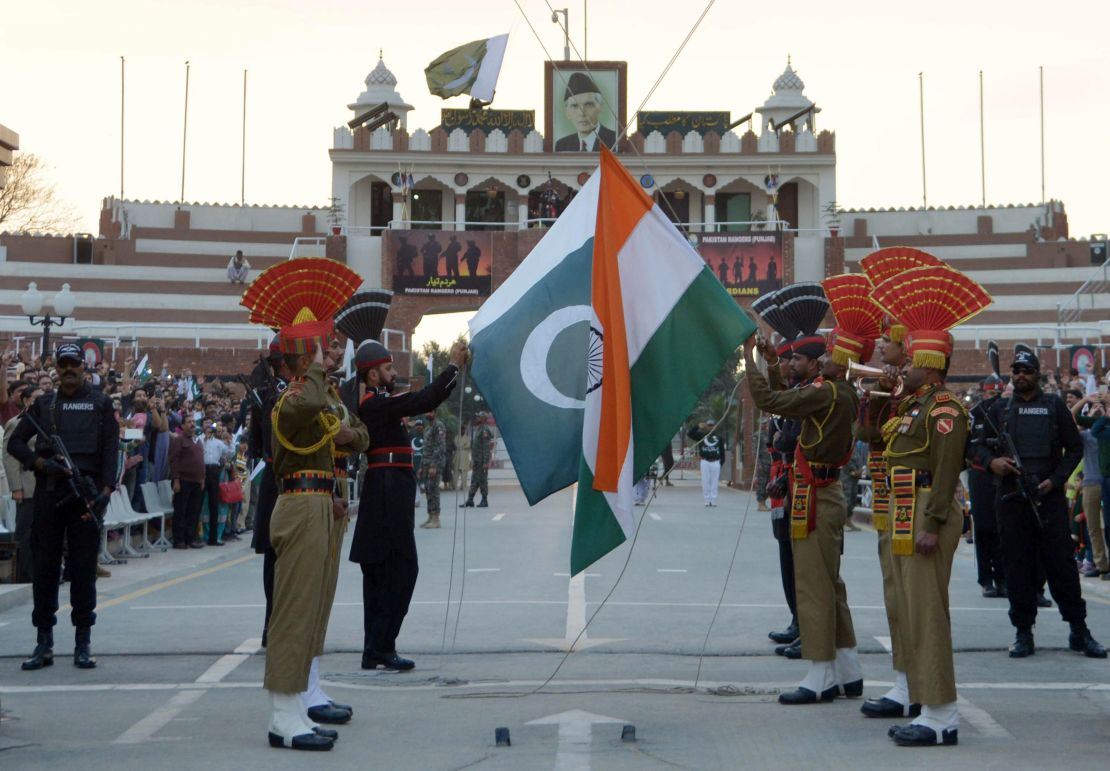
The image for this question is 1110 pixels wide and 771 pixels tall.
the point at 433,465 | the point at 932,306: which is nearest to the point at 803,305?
the point at 932,306

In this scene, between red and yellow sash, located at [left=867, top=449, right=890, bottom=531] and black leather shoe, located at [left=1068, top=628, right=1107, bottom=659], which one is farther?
black leather shoe, located at [left=1068, top=628, right=1107, bottom=659]

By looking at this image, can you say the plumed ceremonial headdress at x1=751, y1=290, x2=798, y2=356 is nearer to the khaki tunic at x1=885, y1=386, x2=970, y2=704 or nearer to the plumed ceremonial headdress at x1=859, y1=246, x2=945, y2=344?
the plumed ceremonial headdress at x1=859, y1=246, x2=945, y2=344

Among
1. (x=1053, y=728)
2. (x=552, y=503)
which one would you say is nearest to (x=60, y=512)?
(x=1053, y=728)

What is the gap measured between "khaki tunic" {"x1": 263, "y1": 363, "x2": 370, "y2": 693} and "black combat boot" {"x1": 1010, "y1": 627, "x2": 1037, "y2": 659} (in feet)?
16.2

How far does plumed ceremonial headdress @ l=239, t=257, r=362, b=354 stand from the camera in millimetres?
8586

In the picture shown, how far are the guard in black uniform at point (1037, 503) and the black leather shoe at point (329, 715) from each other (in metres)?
4.95

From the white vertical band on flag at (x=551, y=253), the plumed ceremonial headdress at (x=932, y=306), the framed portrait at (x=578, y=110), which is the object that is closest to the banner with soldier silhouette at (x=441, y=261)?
the framed portrait at (x=578, y=110)

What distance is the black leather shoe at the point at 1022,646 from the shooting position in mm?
10547

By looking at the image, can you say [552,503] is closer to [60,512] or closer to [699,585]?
[699,585]

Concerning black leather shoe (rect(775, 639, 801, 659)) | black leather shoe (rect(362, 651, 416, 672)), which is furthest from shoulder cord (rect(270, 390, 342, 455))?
black leather shoe (rect(775, 639, 801, 659))

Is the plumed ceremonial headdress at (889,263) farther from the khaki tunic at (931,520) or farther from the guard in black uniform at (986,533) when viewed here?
the guard in black uniform at (986,533)

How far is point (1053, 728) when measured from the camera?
795 centimetres

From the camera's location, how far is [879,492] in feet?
29.2

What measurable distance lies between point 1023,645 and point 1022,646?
2 centimetres
